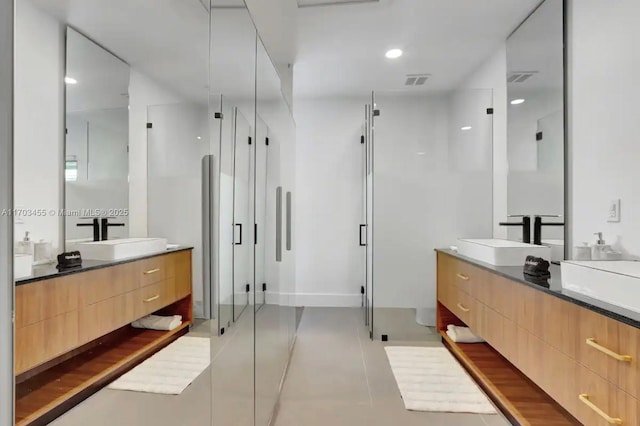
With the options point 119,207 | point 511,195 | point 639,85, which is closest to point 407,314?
point 511,195

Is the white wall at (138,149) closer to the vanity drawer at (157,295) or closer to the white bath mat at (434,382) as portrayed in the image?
the vanity drawer at (157,295)

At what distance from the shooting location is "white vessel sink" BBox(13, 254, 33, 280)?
1.67ft

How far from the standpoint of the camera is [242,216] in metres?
1.60

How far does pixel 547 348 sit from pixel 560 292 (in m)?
0.32

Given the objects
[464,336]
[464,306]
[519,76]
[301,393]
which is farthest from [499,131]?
[301,393]

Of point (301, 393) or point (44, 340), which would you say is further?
point (301, 393)

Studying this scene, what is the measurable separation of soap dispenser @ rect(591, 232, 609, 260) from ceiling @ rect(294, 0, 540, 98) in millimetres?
1783

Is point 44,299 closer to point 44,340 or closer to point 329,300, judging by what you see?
point 44,340

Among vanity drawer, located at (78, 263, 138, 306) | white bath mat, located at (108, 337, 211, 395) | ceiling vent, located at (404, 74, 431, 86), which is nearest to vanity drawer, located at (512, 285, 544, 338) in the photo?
white bath mat, located at (108, 337, 211, 395)

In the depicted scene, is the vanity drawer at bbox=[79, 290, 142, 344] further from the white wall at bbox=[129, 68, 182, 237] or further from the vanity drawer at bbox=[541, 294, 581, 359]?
the vanity drawer at bbox=[541, 294, 581, 359]

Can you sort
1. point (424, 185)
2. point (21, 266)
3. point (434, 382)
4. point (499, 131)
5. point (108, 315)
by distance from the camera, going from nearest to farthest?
1. point (21, 266)
2. point (108, 315)
3. point (434, 382)
4. point (499, 131)
5. point (424, 185)

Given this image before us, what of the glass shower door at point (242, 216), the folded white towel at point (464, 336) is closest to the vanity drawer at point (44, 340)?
the glass shower door at point (242, 216)

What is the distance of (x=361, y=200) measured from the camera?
14.6ft

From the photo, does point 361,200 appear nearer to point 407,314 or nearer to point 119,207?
point 407,314
